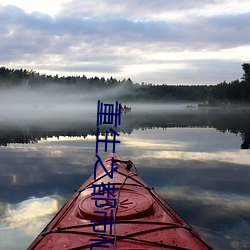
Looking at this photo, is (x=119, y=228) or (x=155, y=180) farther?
(x=155, y=180)

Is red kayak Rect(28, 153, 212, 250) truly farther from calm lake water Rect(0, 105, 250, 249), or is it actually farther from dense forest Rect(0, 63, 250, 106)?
dense forest Rect(0, 63, 250, 106)

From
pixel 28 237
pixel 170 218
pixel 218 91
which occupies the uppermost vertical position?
pixel 218 91

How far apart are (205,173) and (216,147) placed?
23.1ft

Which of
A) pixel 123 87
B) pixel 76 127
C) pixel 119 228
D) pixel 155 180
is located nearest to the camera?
pixel 119 228

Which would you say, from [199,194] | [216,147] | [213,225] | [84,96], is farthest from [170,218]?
[84,96]

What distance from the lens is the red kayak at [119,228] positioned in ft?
14.2

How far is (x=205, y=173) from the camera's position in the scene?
12508 mm

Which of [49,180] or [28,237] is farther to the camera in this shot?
[49,180]

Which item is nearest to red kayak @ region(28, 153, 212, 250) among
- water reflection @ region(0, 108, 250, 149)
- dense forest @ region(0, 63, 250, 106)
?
water reflection @ region(0, 108, 250, 149)

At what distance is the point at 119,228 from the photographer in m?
4.77

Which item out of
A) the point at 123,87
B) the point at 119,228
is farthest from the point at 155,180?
the point at 123,87

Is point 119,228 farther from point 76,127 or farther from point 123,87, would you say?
point 123,87

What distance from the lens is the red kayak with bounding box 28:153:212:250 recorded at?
432 centimetres

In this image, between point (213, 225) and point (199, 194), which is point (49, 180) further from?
point (213, 225)
